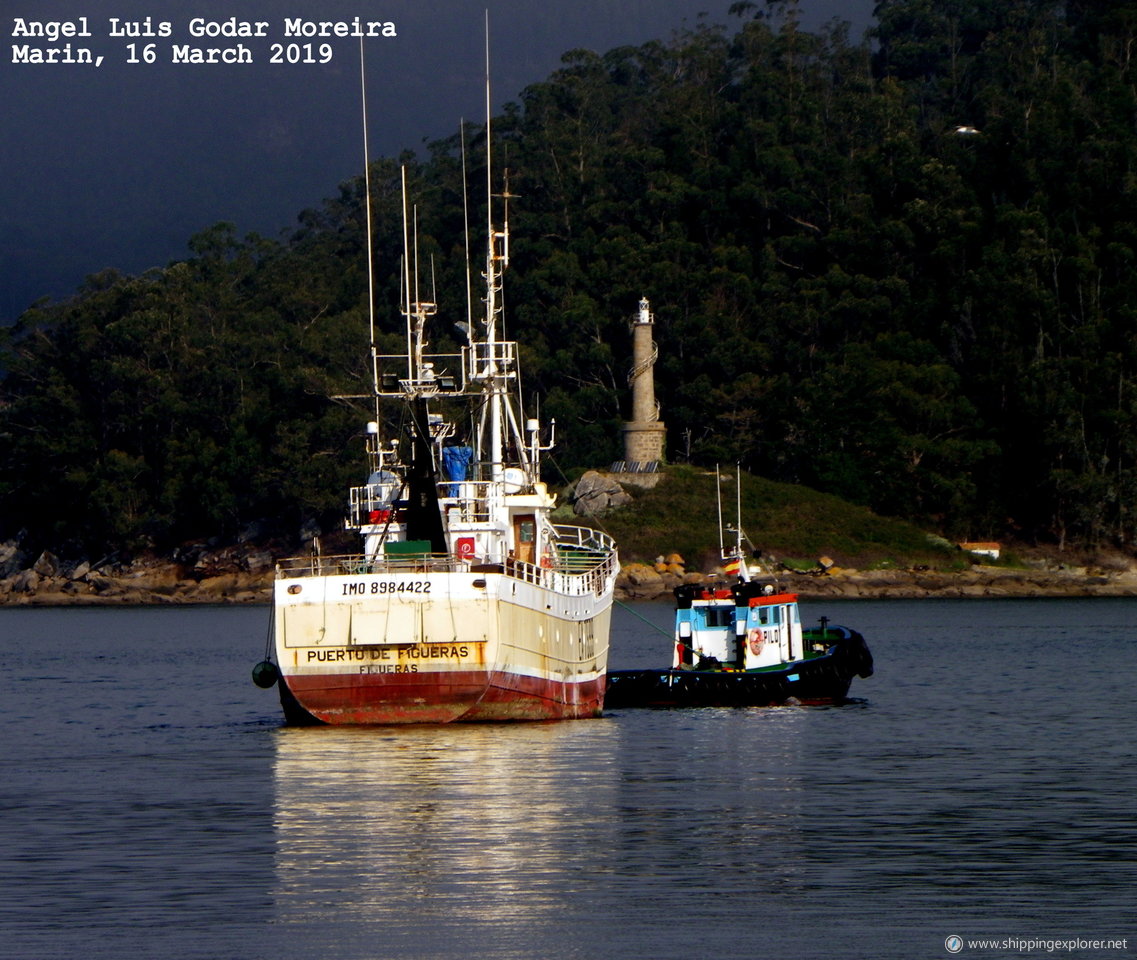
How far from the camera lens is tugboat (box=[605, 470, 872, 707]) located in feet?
162

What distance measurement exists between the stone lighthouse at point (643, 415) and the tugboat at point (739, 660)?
79.0 meters

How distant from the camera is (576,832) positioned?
2906 cm

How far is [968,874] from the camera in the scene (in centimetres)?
2567

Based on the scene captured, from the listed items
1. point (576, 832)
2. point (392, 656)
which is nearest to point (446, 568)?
point (392, 656)

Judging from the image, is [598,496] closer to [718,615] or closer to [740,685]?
[718,615]

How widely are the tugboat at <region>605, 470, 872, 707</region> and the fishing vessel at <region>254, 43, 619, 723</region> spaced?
126 inches

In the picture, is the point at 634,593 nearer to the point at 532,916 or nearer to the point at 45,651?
the point at 45,651

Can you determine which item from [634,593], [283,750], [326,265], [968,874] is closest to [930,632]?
[634,593]

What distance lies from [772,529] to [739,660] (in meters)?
74.9

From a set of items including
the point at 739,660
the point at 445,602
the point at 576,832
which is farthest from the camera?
the point at 739,660

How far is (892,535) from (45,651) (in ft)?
199

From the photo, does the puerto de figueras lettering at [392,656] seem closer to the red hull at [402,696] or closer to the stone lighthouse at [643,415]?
the red hull at [402,696]

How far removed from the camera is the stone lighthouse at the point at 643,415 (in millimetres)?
130625

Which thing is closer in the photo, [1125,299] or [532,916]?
[532,916]
